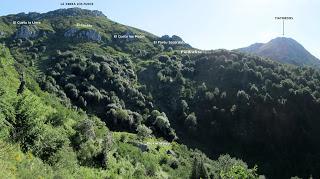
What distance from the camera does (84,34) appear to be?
162 meters

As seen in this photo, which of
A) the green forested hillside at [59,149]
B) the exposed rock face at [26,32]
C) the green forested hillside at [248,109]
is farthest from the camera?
the exposed rock face at [26,32]

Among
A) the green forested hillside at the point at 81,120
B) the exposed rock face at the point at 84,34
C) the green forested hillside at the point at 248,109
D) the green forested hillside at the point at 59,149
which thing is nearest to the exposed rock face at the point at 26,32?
the green forested hillside at the point at 81,120

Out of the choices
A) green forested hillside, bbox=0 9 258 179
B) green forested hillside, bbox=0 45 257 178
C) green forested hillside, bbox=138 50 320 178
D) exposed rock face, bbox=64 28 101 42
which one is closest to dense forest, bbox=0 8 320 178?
green forested hillside, bbox=138 50 320 178

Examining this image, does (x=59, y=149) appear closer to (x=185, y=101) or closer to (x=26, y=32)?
(x=185, y=101)

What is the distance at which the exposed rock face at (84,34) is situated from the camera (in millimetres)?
160750

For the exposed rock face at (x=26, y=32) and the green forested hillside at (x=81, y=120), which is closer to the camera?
the green forested hillside at (x=81, y=120)

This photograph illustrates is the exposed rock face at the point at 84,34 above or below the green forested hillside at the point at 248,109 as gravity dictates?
above

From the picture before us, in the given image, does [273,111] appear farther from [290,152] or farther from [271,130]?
[290,152]

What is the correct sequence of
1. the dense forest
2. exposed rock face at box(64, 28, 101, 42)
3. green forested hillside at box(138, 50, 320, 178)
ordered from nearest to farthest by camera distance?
the dense forest
green forested hillside at box(138, 50, 320, 178)
exposed rock face at box(64, 28, 101, 42)

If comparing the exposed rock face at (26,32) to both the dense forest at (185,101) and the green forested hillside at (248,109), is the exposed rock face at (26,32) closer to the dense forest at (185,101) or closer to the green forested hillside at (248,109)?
the dense forest at (185,101)

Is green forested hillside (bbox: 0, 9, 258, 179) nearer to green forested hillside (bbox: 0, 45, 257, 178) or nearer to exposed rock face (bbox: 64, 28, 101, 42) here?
green forested hillside (bbox: 0, 45, 257, 178)

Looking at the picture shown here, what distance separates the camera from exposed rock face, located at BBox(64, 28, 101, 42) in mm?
160750

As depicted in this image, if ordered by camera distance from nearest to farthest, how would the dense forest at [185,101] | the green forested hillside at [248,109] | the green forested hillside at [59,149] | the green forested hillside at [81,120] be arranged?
the green forested hillside at [59,149] → the green forested hillside at [81,120] → the dense forest at [185,101] → the green forested hillside at [248,109]

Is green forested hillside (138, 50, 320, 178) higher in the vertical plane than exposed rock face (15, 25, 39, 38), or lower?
lower
